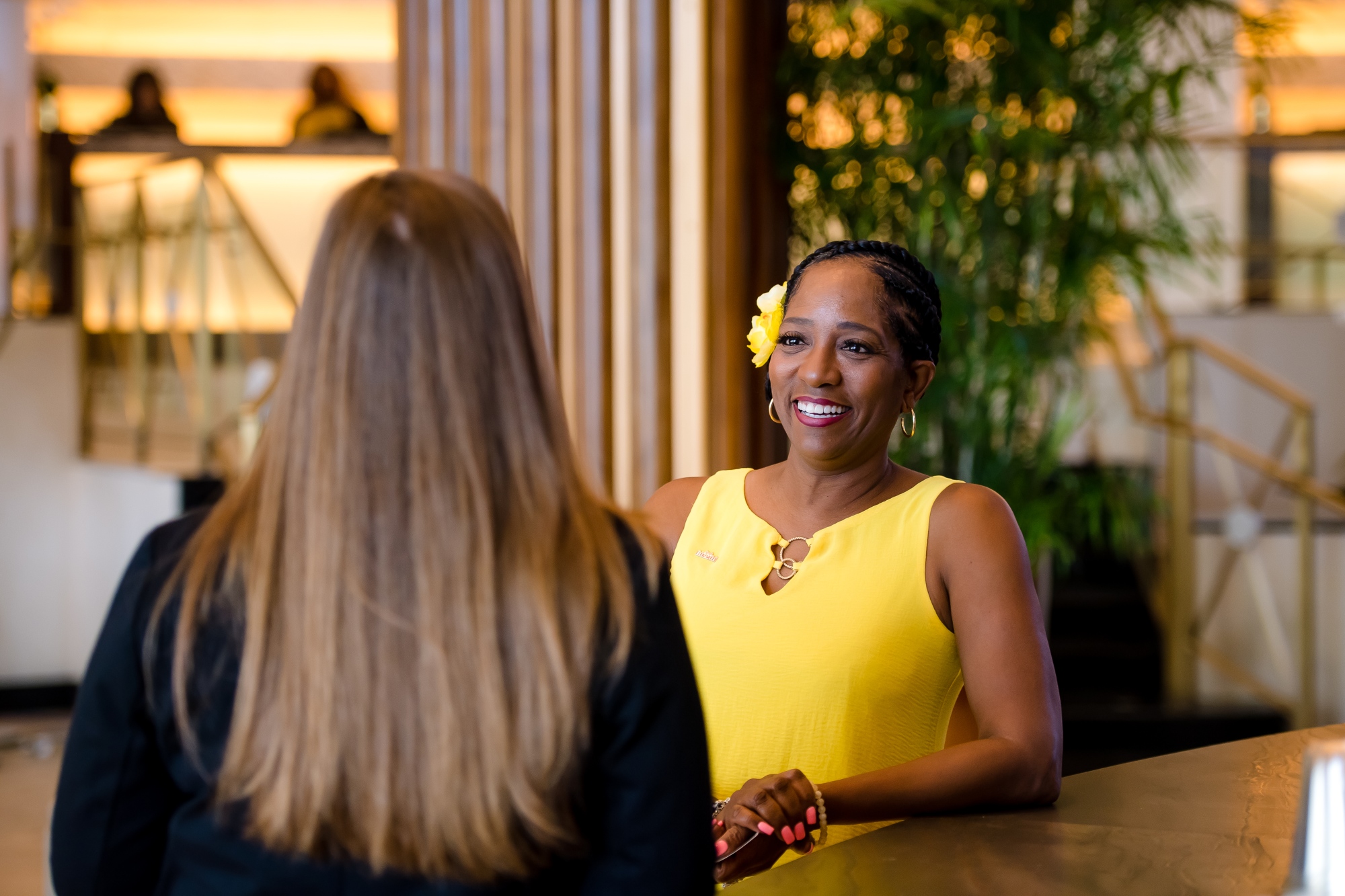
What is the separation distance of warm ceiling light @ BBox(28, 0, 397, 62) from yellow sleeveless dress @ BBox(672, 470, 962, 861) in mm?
10378

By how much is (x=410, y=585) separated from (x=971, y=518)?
0.91 m

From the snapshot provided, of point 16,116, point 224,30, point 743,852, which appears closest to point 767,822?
point 743,852

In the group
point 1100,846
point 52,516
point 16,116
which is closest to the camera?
point 1100,846

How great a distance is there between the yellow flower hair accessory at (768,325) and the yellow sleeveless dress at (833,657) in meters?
0.29

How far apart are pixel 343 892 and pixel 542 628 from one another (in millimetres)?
239

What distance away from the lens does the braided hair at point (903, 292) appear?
179 cm

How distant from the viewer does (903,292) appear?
179 centimetres

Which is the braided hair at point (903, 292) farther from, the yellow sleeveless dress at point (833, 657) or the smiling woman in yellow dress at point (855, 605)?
the yellow sleeveless dress at point (833, 657)

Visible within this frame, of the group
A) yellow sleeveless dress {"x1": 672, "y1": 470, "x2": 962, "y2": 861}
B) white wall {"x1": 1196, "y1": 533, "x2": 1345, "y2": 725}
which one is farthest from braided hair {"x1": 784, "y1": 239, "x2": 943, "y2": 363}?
white wall {"x1": 1196, "y1": 533, "x2": 1345, "y2": 725}

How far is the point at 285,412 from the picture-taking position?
976 mm

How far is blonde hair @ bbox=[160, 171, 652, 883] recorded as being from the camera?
0.93 metres

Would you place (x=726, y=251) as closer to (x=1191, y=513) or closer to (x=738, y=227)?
(x=738, y=227)

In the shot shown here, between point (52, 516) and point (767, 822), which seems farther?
point (52, 516)

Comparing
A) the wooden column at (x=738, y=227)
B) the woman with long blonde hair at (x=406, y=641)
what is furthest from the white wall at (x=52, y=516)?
the woman with long blonde hair at (x=406, y=641)
